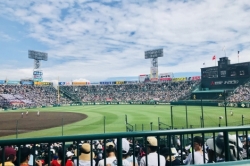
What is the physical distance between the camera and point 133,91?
9156 centimetres

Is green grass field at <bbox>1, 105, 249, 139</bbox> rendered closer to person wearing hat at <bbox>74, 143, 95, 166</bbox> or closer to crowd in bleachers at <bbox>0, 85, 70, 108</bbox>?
person wearing hat at <bbox>74, 143, 95, 166</bbox>

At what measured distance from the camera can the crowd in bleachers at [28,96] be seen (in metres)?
70.7

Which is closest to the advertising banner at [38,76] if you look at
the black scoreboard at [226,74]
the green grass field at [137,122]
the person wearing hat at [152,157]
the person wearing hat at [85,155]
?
the green grass field at [137,122]

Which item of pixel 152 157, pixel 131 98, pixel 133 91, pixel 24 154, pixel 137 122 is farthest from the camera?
pixel 133 91

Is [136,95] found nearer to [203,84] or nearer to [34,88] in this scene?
[203,84]

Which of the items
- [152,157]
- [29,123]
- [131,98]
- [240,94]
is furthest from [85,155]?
[131,98]

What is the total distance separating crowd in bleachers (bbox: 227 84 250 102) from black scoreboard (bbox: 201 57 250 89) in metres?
1.59

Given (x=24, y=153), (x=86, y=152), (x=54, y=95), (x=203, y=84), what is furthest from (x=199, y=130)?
(x=54, y=95)

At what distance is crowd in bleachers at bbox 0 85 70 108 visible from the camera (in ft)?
232

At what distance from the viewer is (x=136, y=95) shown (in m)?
87.6

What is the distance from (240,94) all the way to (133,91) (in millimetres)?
47877

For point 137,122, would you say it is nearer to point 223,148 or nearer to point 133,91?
point 223,148

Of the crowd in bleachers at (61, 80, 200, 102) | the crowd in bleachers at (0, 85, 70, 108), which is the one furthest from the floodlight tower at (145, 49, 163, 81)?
the crowd in bleachers at (0, 85, 70, 108)

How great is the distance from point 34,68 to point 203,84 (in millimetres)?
78512
